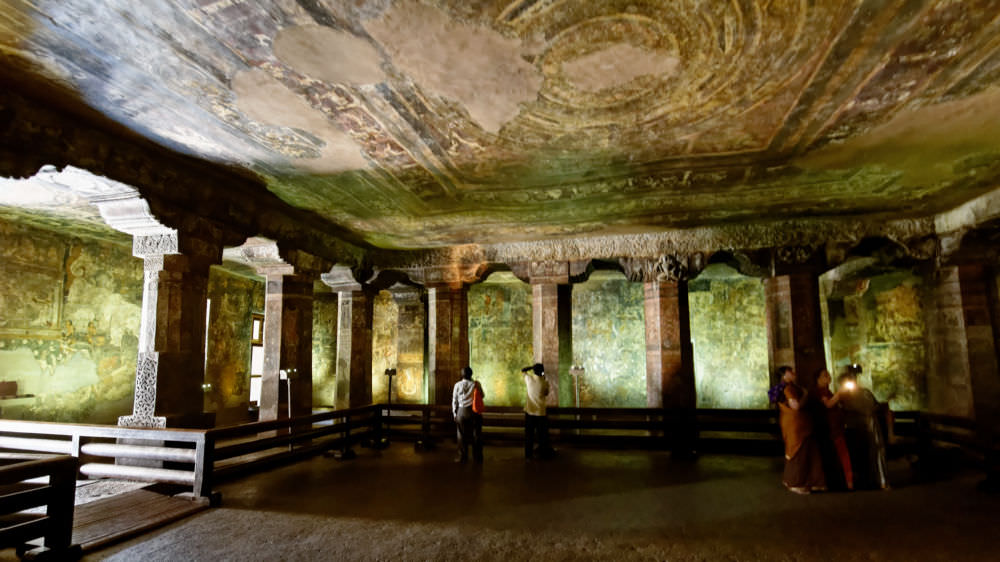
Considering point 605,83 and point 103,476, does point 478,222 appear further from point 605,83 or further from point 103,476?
point 103,476

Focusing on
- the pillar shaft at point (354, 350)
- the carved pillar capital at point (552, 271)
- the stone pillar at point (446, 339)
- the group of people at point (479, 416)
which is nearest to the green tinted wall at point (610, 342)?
the carved pillar capital at point (552, 271)

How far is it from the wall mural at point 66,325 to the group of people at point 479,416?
7.43m

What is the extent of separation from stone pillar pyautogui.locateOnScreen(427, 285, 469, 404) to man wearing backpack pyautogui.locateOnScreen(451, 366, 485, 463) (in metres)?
2.10

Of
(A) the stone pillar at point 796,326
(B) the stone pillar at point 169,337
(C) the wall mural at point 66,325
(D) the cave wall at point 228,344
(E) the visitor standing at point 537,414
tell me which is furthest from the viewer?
(D) the cave wall at point 228,344

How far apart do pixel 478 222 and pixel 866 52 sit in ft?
19.0

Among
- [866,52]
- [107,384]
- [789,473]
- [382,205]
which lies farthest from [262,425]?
[866,52]

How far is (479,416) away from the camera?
810 centimetres

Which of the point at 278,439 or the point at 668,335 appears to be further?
the point at 668,335

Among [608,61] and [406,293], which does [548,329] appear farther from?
[608,61]

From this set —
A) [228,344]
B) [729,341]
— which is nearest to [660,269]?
[729,341]

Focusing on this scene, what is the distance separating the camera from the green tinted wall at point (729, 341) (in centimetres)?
1336

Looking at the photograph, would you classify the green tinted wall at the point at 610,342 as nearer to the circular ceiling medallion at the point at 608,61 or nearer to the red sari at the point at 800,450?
the red sari at the point at 800,450

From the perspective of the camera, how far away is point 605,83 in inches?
173

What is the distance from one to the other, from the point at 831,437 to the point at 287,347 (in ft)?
27.8
